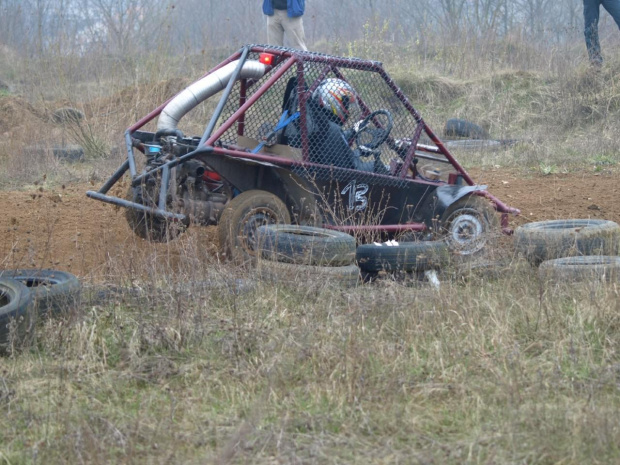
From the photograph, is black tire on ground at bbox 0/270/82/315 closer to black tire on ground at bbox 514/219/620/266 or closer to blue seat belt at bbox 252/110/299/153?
blue seat belt at bbox 252/110/299/153

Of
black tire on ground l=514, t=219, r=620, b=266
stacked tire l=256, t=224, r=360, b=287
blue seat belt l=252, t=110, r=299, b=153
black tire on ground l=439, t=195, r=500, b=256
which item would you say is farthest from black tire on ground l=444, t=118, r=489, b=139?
stacked tire l=256, t=224, r=360, b=287

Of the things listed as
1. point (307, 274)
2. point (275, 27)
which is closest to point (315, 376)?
point (307, 274)

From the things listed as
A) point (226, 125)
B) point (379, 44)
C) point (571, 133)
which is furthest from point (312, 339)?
point (379, 44)

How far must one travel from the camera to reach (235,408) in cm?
402

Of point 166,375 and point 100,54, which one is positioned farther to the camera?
point 100,54

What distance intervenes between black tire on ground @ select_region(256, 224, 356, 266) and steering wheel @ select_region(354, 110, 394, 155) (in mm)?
1412

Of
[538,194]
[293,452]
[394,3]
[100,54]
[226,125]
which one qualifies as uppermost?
[394,3]

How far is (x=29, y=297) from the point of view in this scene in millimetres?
4816

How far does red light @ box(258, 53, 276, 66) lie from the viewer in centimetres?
728

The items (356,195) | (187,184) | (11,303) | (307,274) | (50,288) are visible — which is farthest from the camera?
(356,195)

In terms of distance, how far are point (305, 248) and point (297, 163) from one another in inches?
45.6

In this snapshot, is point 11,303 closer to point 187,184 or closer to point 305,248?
point 305,248

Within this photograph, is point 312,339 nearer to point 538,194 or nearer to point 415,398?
point 415,398

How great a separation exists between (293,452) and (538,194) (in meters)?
7.36
